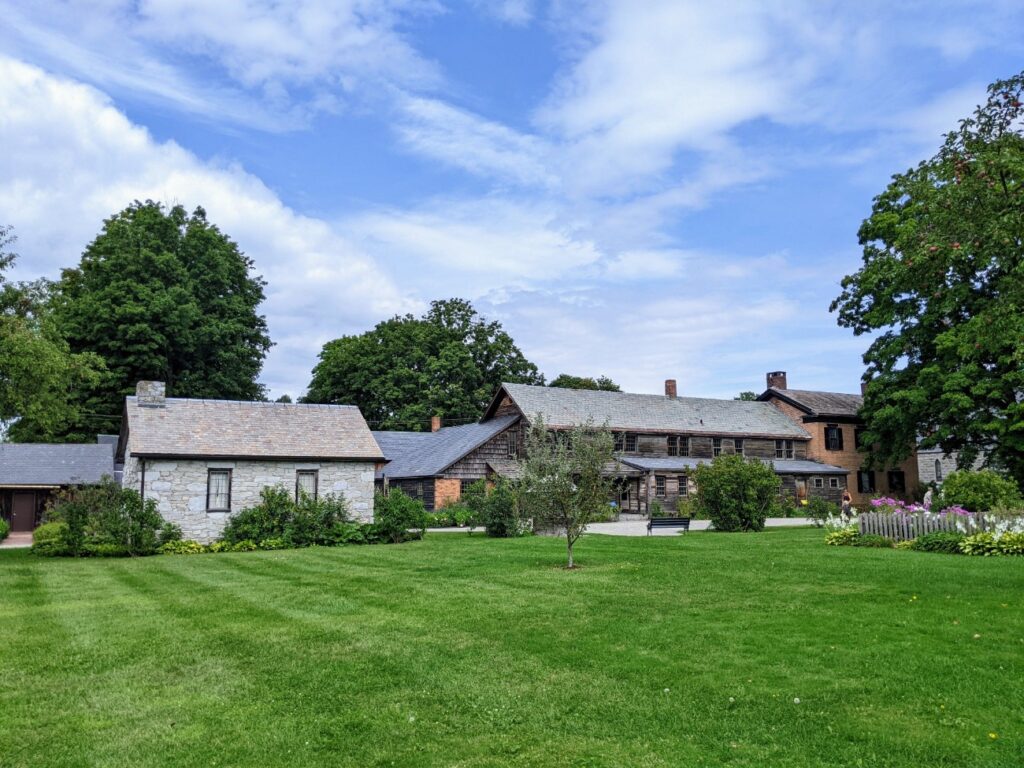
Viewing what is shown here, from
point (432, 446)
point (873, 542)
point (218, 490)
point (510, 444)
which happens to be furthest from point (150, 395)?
point (873, 542)

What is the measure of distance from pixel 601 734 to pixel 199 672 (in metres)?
4.52

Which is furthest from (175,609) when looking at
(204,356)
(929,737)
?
(204,356)

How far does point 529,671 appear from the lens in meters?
8.06

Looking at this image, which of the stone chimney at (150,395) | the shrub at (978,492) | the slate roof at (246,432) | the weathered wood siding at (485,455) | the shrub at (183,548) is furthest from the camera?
the weathered wood siding at (485,455)

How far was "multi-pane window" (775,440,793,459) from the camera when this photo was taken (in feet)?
168

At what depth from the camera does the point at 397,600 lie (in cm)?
1258

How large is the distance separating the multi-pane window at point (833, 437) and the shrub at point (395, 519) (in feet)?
114

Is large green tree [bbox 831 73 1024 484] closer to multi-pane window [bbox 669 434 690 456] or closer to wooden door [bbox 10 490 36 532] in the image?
multi-pane window [bbox 669 434 690 456]

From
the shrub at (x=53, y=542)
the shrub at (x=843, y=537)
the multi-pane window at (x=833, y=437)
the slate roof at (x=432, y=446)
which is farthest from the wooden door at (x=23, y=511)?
the multi-pane window at (x=833, y=437)

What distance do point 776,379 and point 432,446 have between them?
25996mm

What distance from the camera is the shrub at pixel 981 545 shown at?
18.1 metres

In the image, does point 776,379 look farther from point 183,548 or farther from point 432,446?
point 183,548

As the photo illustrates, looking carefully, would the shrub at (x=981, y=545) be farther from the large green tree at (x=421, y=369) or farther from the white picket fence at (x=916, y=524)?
the large green tree at (x=421, y=369)

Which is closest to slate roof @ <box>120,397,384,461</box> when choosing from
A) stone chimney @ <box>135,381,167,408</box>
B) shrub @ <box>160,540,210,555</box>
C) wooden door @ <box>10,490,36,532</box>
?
stone chimney @ <box>135,381,167,408</box>
